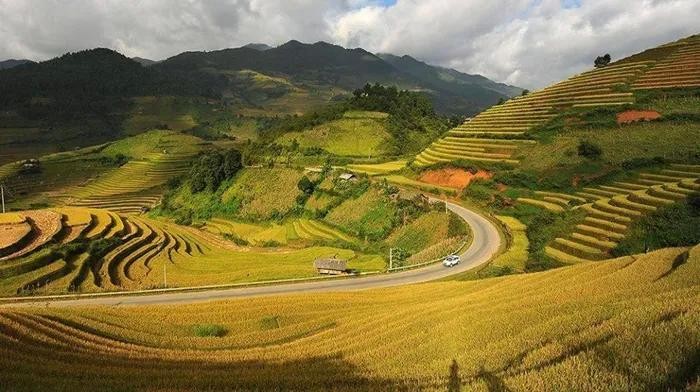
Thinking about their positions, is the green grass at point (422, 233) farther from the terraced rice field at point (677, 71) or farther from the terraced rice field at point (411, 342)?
the terraced rice field at point (677, 71)

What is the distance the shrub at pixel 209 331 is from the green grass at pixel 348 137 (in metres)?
77.6

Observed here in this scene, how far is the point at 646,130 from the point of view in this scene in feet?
187

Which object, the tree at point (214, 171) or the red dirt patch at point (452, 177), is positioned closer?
the red dirt patch at point (452, 177)

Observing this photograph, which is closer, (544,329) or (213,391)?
(213,391)

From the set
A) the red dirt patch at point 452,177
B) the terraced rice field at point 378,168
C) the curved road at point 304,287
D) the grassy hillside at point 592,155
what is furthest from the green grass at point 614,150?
the terraced rice field at point 378,168

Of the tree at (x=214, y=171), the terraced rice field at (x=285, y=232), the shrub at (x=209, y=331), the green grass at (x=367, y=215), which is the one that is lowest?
the terraced rice field at (x=285, y=232)

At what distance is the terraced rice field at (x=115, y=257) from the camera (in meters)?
37.2

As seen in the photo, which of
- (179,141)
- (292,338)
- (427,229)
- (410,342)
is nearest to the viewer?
(410,342)

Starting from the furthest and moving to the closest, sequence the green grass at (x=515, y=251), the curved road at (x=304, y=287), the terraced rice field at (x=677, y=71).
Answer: the terraced rice field at (x=677, y=71)
the green grass at (x=515, y=251)
the curved road at (x=304, y=287)

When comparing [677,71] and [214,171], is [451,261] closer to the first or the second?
[677,71]

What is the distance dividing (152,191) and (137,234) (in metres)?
60.0

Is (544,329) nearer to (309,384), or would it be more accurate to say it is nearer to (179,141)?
(309,384)

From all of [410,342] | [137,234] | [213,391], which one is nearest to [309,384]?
[213,391]

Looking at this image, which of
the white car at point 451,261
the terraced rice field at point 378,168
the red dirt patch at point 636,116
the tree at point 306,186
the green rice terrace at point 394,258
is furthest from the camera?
the terraced rice field at point 378,168
